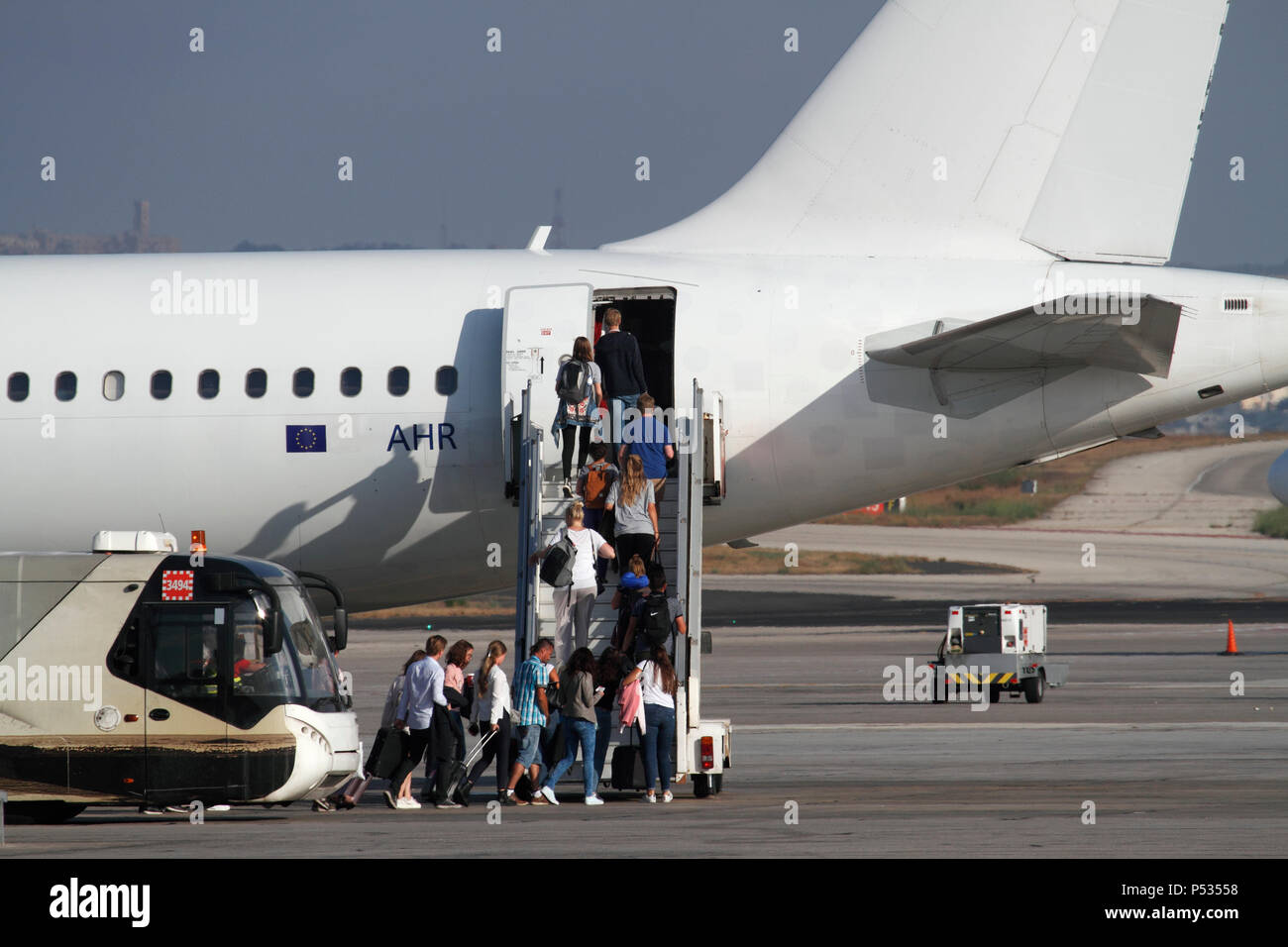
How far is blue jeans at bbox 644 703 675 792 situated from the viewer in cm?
1791

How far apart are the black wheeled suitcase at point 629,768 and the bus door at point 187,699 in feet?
14.5

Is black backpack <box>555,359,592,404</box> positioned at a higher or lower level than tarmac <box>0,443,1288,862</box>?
higher

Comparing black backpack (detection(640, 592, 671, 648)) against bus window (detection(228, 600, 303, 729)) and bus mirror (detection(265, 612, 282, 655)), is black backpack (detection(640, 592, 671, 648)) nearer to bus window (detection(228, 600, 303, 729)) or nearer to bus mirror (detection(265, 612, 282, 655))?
bus window (detection(228, 600, 303, 729))

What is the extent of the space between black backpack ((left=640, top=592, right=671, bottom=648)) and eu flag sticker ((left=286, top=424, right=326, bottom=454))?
5.91 m

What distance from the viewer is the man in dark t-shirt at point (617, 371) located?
20.8 metres

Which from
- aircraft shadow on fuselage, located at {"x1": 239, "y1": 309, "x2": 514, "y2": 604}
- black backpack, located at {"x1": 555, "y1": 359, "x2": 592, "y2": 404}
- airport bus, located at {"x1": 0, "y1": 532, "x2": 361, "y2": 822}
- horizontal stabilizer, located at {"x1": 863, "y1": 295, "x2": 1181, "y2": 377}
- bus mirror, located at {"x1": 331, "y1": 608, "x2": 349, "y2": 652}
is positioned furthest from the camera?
aircraft shadow on fuselage, located at {"x1": 239, "y1": 309, "x2": 514, "y2": 604}

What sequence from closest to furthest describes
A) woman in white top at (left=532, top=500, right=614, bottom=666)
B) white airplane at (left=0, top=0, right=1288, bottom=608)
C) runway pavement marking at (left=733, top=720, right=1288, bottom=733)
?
1. woman in white top at (left=532, top=500, right=614, bottom=666)
2. white airplane at (left=0, top=0, right=1288, bottom=608)
3. runway pavement marking at (left=733, top=720, right=1288, bottom=733)

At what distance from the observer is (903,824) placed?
15.2 meters

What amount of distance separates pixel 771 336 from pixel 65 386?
9686 mm

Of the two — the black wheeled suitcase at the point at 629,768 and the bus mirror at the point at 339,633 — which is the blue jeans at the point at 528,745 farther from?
the bus mirror at the point at 339,633

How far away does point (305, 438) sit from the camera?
866 inches

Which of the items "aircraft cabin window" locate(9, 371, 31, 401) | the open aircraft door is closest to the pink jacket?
the open aircraft door

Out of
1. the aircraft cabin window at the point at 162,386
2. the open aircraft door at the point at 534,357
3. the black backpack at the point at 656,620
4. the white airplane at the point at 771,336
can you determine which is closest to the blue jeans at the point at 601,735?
the black backpack at the point at 656,620
